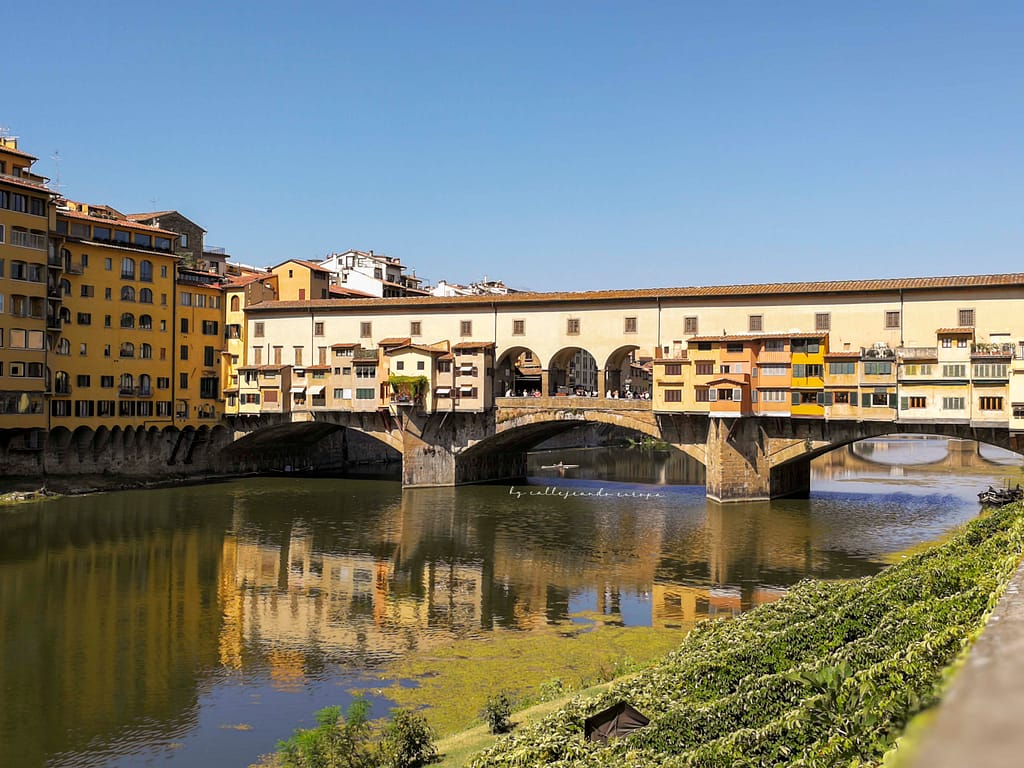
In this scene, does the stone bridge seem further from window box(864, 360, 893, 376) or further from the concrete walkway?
the concrete walkway

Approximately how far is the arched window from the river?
7.83 metres

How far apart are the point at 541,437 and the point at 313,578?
3471 centimetres

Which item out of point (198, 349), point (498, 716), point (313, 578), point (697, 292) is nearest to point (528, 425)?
point (697, 292)

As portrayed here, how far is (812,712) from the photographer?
13.6 metres

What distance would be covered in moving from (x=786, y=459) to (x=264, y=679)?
3751 centimetres

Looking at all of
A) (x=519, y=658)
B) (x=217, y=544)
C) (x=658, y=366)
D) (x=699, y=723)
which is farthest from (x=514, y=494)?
(x=699, y=723)

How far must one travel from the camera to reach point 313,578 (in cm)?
3675

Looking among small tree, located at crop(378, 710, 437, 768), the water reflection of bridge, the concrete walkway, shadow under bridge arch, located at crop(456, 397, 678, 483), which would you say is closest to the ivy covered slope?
small tree, located at crop(378, 710, 437, 768)

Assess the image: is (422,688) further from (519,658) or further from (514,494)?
(514,494)

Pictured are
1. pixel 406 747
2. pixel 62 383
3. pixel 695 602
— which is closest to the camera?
pixel 406 747

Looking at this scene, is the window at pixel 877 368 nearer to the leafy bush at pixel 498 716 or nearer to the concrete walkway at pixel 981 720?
the leafy bush at pixel 498 716

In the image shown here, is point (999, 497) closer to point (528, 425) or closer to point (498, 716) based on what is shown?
point (528, 425)

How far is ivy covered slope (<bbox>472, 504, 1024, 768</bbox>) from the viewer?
12453 mm

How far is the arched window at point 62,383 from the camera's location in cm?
5888
